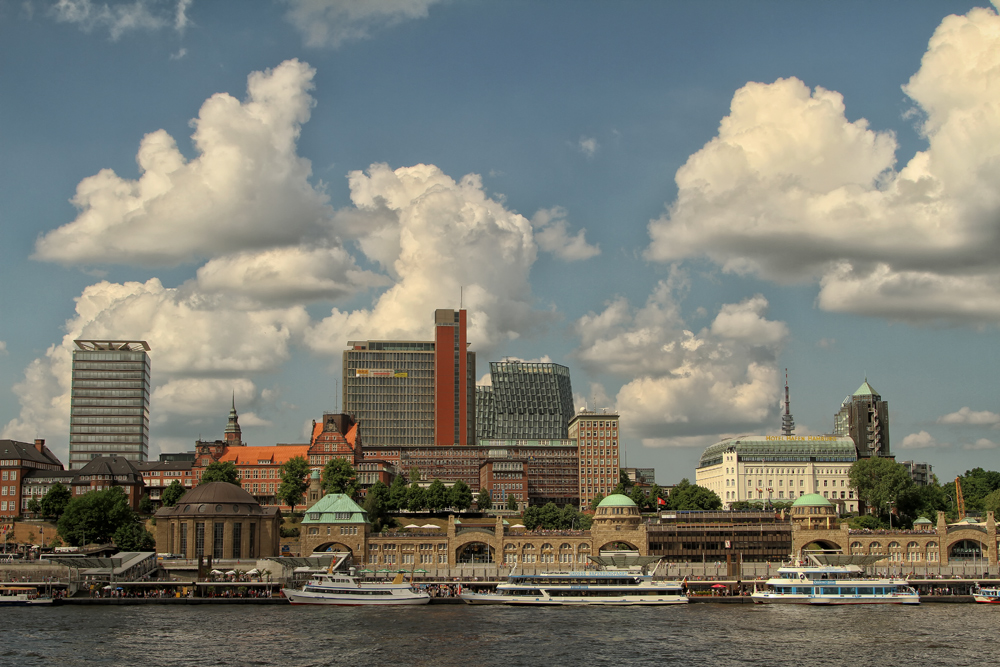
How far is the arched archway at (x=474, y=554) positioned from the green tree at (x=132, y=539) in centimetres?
4843

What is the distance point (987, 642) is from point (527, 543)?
80660mm

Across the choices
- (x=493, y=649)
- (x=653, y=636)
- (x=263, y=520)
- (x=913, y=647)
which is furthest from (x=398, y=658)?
(x=263, y=520)

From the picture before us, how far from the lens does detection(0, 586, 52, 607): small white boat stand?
453 ft

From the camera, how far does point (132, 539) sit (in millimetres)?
170250

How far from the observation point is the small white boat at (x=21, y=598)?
13812 centimetres

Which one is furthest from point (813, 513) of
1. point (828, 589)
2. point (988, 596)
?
point (828, 589)

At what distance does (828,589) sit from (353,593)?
198ft

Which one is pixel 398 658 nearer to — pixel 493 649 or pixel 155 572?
pixel 493 649

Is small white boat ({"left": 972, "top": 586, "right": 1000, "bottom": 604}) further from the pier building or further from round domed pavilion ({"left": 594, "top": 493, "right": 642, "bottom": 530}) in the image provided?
round domed pavilion ({"left": 594, "top": 493, "right": 642, "bottom": 530})

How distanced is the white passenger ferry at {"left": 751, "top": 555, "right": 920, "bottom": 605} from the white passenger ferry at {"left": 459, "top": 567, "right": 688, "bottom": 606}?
A: 41.2 feet

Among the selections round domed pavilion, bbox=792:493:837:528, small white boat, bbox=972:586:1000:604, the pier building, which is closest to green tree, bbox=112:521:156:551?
the pier building

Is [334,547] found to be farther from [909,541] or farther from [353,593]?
[909,541]

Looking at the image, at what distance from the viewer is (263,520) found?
575 feet

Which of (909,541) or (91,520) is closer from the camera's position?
(909,541)
